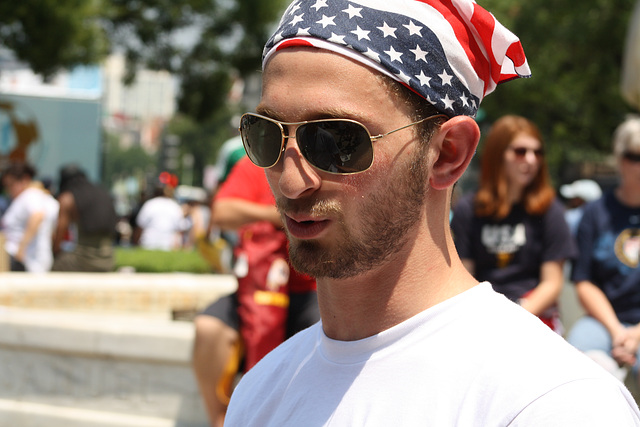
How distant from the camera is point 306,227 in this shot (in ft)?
4.63

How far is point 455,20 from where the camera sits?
143cm

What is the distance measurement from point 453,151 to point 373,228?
0.69ft

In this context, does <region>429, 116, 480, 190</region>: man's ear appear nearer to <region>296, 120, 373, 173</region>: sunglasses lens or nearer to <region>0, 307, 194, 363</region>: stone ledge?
<region>296, 120, 373, 173</region>: sunglasses lens

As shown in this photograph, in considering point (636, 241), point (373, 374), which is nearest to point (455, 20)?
point (373, 374)

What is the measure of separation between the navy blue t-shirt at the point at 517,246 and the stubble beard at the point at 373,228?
2.94m

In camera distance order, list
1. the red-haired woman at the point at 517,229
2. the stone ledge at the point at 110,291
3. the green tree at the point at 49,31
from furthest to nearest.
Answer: the green tree at the point at 49,31 < the stone ledge at the point at 110,291 < the red-haired woman at the point at 517,229

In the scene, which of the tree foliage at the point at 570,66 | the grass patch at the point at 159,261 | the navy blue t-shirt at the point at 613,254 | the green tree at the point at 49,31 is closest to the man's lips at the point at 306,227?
the navy blue t-shirt at the point at 613,254

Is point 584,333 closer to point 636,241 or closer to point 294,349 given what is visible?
point 636,241

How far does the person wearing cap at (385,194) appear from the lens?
131 centimetres

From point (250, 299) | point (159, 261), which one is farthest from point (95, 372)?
point (159, 261)

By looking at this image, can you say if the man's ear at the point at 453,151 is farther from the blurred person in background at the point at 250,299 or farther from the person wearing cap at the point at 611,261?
the person wearing cap at the point at 611,261

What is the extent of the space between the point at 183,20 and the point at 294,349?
65.3ft

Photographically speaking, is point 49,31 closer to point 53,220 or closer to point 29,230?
point 53,220

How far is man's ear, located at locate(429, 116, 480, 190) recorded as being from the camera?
1.42m
